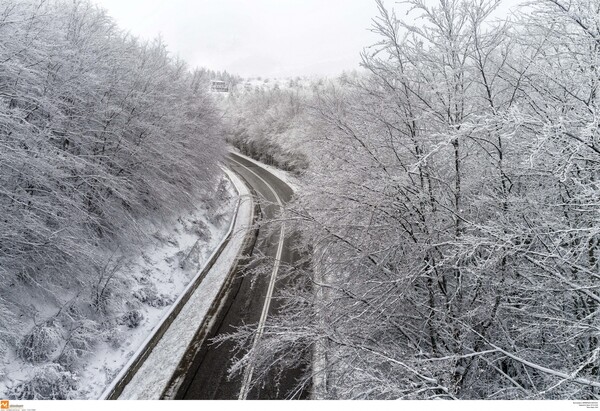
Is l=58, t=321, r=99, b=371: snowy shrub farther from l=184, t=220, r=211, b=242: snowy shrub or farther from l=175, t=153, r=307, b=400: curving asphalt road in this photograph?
l=184, t=220, r=211, b=242: snowy shrub

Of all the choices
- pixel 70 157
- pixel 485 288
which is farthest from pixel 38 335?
pixel 485 288

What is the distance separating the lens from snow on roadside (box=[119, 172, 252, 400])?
333 inches

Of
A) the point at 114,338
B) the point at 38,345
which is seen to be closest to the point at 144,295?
the point at 114,338

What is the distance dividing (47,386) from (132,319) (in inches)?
126

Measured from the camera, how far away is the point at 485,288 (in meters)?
4.74

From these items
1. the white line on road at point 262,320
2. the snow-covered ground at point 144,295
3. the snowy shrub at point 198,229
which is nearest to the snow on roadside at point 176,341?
the snow-covered ground at point 144,295

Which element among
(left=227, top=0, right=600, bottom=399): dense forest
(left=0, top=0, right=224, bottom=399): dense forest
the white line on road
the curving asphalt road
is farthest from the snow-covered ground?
(left=227, top=0, right=600, bottom=399): dense forest

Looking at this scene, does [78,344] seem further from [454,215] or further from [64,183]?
[454,215]

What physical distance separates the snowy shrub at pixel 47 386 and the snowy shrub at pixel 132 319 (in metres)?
2.57

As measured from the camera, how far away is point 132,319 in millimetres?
10719

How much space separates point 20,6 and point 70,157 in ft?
13.5

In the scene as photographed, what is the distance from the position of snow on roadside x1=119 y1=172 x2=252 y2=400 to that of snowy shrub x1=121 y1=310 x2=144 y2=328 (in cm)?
96

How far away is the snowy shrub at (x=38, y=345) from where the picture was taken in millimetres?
7973
